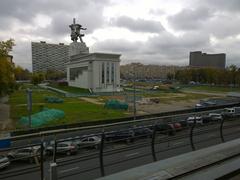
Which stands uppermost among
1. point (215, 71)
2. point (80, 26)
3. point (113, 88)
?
point (80, 26)

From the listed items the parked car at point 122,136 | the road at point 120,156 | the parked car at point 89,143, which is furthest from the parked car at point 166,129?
the parked car at point 89,143

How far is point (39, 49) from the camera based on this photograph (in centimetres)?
18100

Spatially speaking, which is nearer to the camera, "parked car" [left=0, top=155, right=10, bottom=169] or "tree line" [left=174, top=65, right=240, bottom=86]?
"parked car" [left=0, top=155, right=10, bottom=169]

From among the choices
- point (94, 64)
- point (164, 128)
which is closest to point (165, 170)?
point (164, 128)

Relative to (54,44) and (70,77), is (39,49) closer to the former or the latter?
(54,44)

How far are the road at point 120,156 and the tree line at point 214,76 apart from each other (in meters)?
89.9

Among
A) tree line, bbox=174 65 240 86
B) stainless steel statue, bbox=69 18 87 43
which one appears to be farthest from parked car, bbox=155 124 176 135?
stainless steel statue, bbox=69 18 87 43

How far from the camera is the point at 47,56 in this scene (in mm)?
182000

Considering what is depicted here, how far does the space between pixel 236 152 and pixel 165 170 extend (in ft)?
4.88

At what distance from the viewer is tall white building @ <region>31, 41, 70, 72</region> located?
180m

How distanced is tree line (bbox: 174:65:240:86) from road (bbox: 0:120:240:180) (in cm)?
8994

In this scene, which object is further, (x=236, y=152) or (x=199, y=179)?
(x=236, y=152)

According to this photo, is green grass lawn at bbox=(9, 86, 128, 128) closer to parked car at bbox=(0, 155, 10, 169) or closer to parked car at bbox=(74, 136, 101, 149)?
parked car at bbox=(74, 136, 101, 149)

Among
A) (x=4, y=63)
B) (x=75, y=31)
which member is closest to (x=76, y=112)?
(x=4, y=63)
